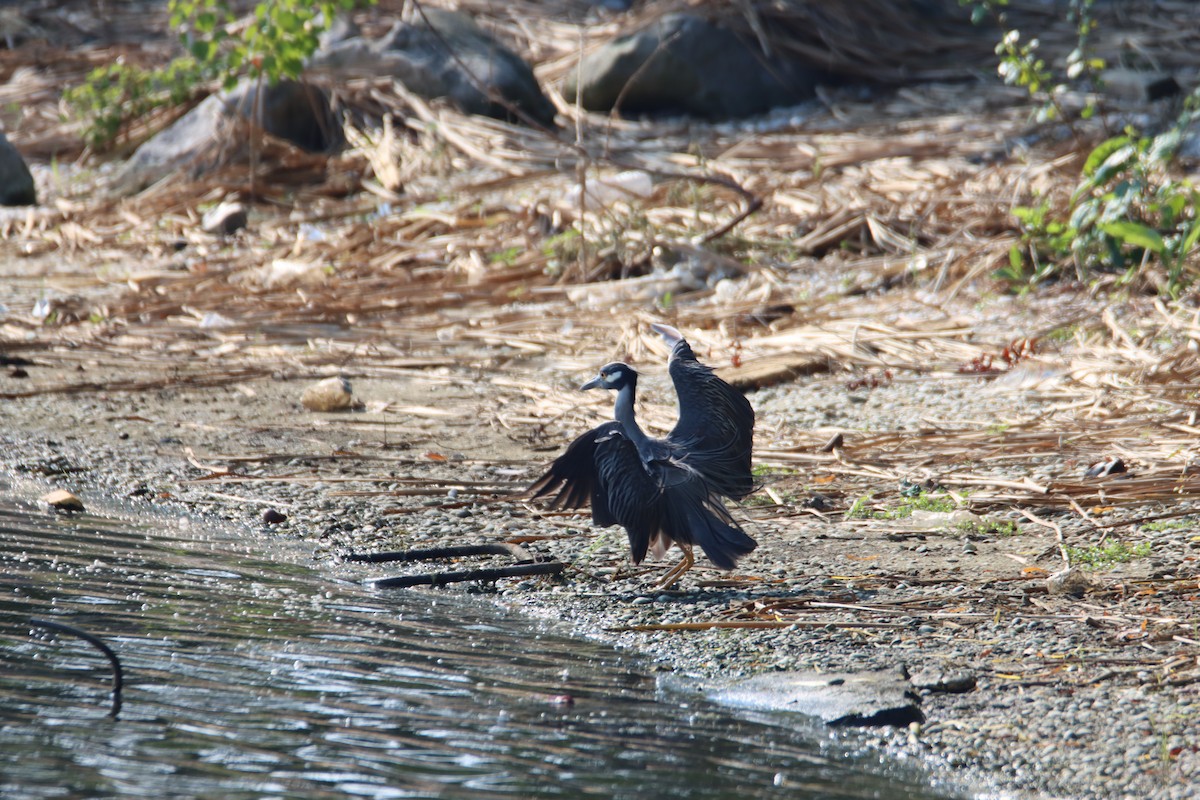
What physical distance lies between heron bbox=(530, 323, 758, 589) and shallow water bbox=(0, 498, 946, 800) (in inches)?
17.7

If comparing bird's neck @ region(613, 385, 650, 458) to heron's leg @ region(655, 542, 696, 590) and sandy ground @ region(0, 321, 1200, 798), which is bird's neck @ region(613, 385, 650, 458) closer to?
heron's leg @ region(655, 542, 696, 590)

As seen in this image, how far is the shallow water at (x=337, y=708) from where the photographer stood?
309cm

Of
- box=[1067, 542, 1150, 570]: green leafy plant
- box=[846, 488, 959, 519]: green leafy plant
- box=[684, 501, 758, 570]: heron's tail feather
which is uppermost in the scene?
box=[684, 501, 758, 570]: heron's tail feather

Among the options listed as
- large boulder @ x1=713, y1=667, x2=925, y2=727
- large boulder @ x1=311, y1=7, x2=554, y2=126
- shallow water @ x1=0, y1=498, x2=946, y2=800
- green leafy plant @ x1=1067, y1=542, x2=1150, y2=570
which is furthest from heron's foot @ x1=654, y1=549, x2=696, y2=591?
large boulder @ x1=311, y1=7, x2=554, y2=126

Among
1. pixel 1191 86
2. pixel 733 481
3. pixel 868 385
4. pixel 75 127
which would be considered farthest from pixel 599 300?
pixel 75 127

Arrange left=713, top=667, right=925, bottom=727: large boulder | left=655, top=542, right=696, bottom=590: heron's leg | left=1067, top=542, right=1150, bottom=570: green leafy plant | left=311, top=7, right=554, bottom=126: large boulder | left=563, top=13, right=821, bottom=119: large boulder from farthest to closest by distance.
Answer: left=563, top=13, right=821, bottom=119: large boulder < left=311, top=7, right=554, bottom=126: large boulder < left=655, top=542, right=696, bottom=590: heron's leg < left=1067, top=542, right=1150, bottom=570: green leafy plant < left=713, top=667, right=925, bottom=727: large boulder

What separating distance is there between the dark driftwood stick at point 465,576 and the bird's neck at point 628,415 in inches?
20.3

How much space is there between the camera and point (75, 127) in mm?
14500

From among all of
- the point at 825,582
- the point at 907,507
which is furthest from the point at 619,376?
the point at 907,507

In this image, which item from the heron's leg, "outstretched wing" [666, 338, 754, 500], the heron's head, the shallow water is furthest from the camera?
the heron's head

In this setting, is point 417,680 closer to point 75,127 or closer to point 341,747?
point 341,747

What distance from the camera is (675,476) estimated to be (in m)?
4.54

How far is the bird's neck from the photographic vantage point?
4762 millimetres

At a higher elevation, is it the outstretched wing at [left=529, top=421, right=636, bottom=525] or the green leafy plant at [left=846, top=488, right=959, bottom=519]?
the outstretched wing at [left=529, top=421, right=636, bottom=525]
